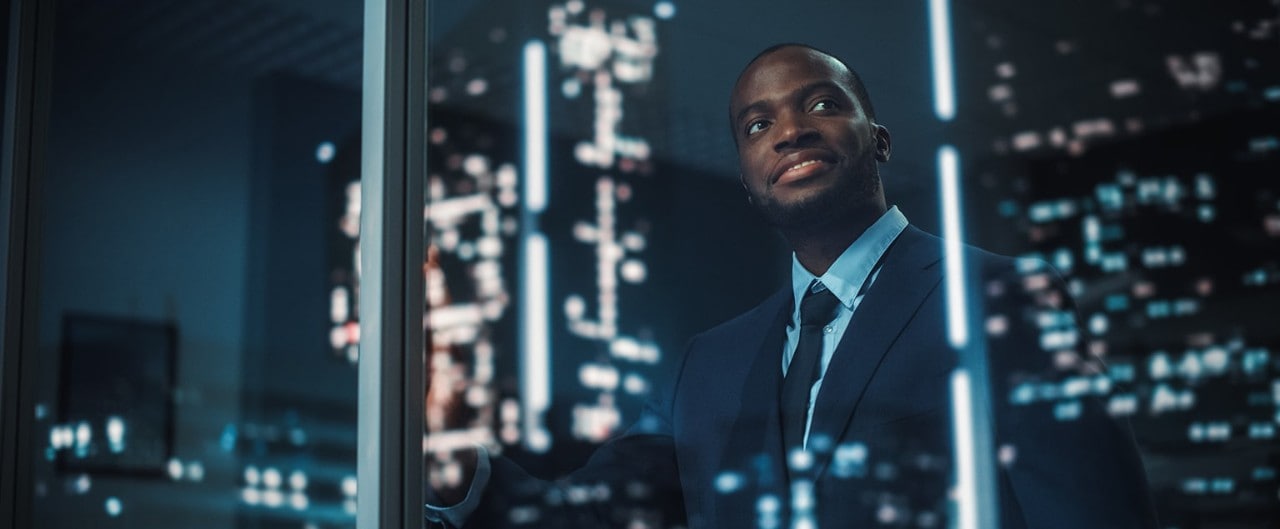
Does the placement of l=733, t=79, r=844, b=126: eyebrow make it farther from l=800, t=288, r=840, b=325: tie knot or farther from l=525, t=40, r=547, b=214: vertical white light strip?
l=525, t=40, r=547, b=214: vertical white light strip

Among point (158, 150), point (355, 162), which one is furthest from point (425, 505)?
point (158, 150)

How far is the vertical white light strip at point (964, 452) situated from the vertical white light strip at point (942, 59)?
282mm

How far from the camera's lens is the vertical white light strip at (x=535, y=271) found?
6.11 ft

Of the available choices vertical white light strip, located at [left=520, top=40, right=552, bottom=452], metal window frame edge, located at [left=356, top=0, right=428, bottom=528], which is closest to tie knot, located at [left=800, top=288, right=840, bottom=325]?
vertical white light strip, located at [left=520, top=40, right=552, bottom=452]

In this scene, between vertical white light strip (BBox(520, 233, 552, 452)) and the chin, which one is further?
vertical white light strip (BBox(520, 233, 552, 452))

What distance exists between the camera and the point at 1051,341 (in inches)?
49.2

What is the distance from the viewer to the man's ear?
56.7 inches

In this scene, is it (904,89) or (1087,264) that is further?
(904,89)

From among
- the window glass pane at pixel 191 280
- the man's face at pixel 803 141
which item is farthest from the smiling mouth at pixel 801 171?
the window glass pane at pixel 191 280

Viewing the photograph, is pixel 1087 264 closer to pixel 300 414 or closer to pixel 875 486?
pixel 875 486

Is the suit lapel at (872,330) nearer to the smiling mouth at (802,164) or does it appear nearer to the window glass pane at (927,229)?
the window glass pane at (927,229)

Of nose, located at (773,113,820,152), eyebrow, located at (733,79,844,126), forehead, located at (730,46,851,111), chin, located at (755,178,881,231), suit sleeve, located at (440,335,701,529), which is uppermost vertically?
forehead, located at (730,46,851,111)

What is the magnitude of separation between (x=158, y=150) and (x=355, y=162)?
0.90 meters

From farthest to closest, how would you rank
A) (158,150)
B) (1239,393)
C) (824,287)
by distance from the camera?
(158,150) < (824,287) < (1239,393)
